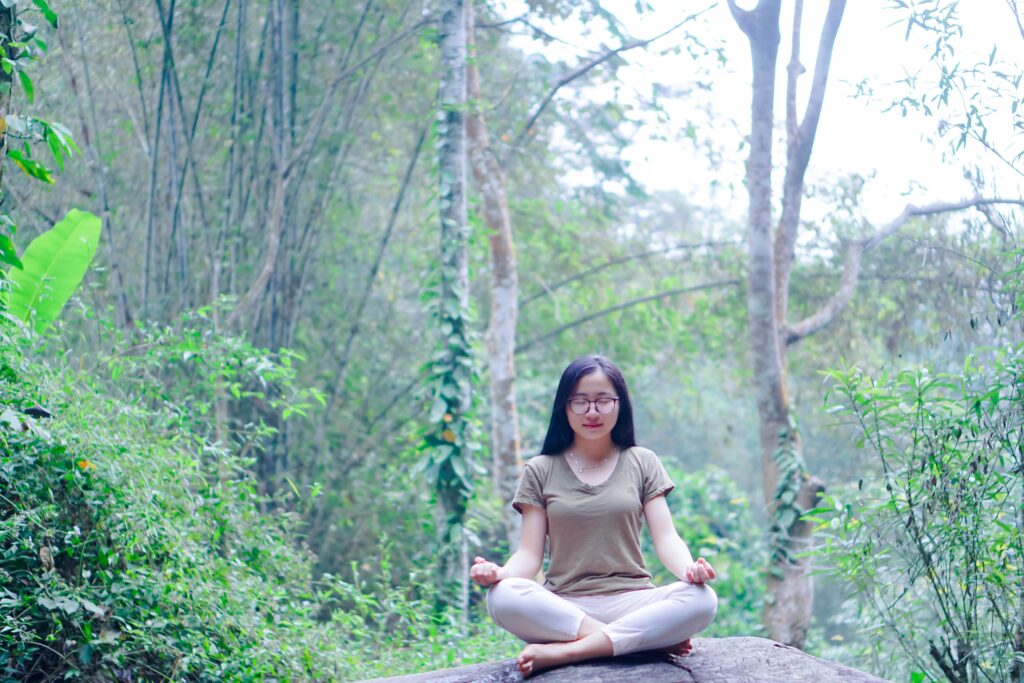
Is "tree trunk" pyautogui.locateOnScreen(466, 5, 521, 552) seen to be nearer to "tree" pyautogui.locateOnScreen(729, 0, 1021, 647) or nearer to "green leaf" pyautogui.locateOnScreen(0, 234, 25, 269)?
"tree" pyautogui.locateOnScreen(729, 0, 1021, 647)

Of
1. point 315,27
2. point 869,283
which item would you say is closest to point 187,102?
point 315,27

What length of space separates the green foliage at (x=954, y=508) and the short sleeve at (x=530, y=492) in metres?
1.35

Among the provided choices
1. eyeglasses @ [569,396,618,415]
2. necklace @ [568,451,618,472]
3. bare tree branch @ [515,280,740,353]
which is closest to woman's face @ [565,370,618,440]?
eyeglasses @ [569,396,618,415]

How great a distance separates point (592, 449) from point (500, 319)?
4.70 m

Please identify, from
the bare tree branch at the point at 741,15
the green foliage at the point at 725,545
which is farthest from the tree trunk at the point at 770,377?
the green foliage at the point at 725,545

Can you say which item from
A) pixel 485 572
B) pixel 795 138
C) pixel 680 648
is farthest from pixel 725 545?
pixel 485 572

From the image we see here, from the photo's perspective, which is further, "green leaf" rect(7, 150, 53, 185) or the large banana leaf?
the large banana leaf

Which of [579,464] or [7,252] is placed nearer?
[579,464]

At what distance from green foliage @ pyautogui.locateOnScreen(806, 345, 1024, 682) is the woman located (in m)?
1.06

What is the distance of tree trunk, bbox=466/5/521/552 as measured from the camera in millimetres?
7695

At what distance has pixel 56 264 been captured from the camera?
4410mm

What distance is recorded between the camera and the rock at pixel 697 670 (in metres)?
2.79

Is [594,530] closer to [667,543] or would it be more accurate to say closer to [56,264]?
[667,543]

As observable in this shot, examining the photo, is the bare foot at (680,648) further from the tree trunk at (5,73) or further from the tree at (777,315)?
the tree at (777,315)
